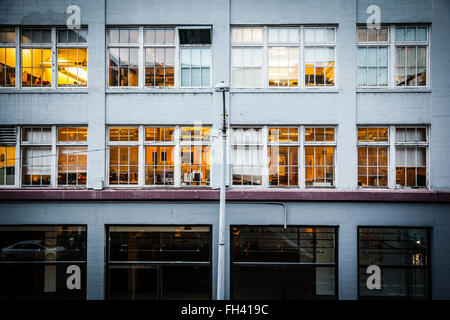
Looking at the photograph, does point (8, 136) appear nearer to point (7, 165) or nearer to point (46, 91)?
point (7, 165)

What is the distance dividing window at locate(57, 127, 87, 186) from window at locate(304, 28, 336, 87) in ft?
26.4

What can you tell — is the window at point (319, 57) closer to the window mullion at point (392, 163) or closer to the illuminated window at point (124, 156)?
the window mullion at point (392, 163)

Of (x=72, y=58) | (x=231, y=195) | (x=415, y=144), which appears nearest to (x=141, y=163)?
(x=231, y=195)

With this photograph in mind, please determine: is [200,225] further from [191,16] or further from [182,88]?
[191,16]

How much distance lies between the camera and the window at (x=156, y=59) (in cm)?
1084

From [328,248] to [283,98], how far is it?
17.1 feet

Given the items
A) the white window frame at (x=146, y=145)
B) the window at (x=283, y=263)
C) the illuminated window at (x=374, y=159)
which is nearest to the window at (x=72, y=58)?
the white window frame at (x=146, y=145)

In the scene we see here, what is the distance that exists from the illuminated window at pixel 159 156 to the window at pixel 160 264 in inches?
64.9

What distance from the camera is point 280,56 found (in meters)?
10.9

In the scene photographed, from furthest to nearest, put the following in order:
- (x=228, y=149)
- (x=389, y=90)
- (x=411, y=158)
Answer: (x=228, y=149) < (x=411, y=158) < (x=389, y=90)

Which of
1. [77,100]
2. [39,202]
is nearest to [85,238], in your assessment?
[39,202]

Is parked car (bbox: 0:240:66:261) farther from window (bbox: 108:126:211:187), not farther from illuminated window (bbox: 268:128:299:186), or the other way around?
illuminated window (bbox: 268:128:299:186)

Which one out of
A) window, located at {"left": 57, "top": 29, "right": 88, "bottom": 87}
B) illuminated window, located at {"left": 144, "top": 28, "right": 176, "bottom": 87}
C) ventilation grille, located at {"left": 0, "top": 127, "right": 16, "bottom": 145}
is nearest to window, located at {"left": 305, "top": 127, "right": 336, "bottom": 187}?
illuminated window, located at {"left": 144, "top": 28, "right": 176, "bottom": 87}

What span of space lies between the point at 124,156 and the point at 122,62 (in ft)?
10.7
